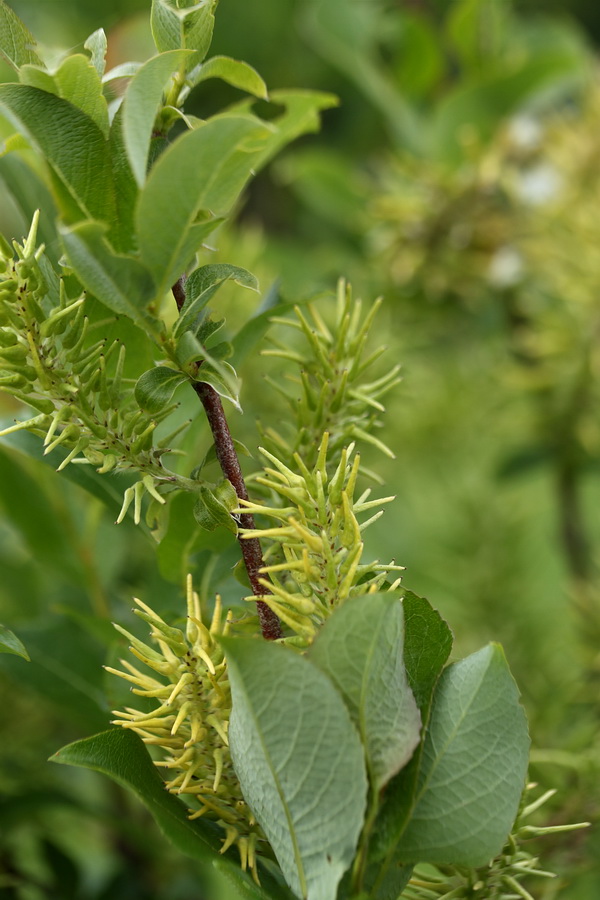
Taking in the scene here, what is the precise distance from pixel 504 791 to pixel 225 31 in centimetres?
78

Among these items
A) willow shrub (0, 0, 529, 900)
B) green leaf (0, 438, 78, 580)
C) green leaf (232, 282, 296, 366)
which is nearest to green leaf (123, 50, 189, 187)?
willow shrub (0, 0, 529, 900)

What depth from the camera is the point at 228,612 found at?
251 millimetres

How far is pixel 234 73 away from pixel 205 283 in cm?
7

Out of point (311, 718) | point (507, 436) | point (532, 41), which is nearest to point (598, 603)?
point (507, 436)

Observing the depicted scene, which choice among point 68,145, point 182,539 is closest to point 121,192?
point 68,145

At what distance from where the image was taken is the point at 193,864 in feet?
1.84

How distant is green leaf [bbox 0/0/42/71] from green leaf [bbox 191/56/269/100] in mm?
48

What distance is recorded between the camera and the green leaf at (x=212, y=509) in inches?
9.8

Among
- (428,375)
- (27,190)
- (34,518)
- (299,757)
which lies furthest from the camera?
(428,375)

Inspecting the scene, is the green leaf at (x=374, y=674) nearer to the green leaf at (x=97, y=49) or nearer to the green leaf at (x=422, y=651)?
the green leaf at (x=422, y=651)

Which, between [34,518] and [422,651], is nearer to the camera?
[422,651]

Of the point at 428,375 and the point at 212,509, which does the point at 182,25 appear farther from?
the point at 428,375

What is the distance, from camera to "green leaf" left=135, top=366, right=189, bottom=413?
0.25 m

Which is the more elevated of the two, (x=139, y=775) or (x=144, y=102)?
(x=144, y=102)
